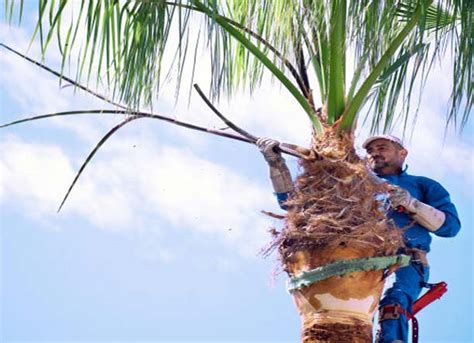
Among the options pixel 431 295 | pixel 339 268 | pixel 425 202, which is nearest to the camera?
pixel 339 268

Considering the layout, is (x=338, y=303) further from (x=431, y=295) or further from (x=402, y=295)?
(x=431, y=295)

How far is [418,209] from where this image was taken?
490 cm

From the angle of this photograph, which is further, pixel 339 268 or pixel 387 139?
pixel 387 139

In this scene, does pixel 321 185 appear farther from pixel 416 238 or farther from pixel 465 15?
pixel 465 15

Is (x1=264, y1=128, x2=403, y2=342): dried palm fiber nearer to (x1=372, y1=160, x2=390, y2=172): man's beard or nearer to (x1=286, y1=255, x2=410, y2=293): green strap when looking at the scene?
(x1=286, y1=255, x2=410, y2=293): green strap

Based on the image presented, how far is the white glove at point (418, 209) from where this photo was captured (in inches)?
190

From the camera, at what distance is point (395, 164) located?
17.9ft

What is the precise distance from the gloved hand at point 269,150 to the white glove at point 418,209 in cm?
62

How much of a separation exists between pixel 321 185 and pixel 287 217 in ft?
0.76

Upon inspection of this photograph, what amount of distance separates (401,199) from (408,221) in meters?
0.20

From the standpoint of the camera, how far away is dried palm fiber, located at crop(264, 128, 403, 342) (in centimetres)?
437

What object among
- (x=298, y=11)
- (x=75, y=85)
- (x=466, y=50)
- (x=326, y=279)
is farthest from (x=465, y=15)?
(x=75, y=85)

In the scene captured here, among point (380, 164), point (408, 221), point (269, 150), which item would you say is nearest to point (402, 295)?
point (408, 221)

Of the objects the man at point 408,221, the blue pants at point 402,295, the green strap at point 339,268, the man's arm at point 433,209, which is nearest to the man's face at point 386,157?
the man at point 408,221
